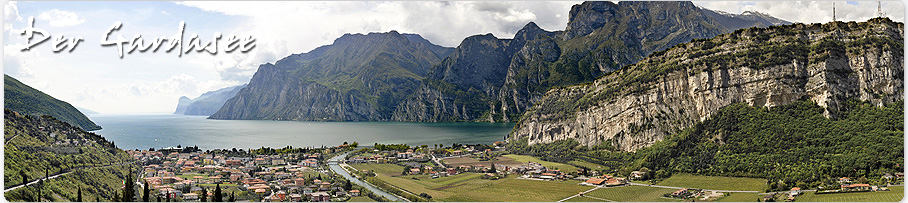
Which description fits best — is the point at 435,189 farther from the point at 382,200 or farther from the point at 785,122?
the point at 785,122

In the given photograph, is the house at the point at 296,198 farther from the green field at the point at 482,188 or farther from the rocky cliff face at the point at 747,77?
the rocky cliff face at the point at 747,77

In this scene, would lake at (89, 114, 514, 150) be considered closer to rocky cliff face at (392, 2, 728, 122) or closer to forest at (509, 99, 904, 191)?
forest at (509, 99, 904, 191)

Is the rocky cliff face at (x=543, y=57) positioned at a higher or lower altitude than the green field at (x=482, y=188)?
Result: higher

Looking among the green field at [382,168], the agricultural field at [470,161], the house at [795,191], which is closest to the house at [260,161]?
the green field at [382,168]

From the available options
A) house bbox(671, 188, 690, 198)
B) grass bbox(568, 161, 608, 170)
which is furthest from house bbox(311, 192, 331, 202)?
grass bbox(568, 161, 608, 170)

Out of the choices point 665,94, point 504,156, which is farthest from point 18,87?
point 665,94

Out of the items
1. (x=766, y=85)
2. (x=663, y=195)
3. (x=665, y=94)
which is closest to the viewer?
(x=663, y=195)

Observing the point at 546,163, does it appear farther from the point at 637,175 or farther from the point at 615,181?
the point at 615,181
